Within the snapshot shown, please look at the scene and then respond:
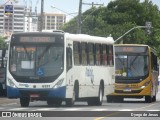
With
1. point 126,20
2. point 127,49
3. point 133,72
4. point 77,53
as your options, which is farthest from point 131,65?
point 126,20

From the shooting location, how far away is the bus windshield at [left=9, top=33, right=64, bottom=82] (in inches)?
1183

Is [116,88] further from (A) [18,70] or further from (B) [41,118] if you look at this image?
(B) [41,118]

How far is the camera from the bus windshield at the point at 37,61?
98.6ft

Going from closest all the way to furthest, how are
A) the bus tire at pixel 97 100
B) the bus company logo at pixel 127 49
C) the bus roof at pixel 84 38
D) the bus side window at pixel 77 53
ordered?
the bus roof at pixel 84 38 → the bus side window at pixel 77 53 → the bus tire at pixel 97 100 → the bus company logo at pixel 127 49

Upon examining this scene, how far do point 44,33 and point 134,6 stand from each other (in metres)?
75.5

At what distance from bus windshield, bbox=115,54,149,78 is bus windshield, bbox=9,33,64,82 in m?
11.4

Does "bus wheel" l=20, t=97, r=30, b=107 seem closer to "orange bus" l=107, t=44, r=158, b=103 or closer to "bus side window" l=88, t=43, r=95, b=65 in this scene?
"bus side window" l=88, t=43, r=95, b=65

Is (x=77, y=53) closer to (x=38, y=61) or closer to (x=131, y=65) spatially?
(x=38, y=61)

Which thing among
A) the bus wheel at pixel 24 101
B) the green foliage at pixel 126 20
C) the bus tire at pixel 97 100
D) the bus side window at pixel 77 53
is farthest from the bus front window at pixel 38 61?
the green foliage at pixel 126 20

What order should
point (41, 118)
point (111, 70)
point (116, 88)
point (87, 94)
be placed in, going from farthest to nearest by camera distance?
1. point (116, 88)
2. point (111, 70)
3. point (87, 94)
4. point (41, 118)

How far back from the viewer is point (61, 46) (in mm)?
30250

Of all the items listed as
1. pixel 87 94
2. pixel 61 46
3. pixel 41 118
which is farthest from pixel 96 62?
A: pixel 41 118

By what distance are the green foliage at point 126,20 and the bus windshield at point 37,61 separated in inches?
2653

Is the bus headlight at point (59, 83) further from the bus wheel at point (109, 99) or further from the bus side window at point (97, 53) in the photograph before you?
the bus wheel at point (109, 99)
